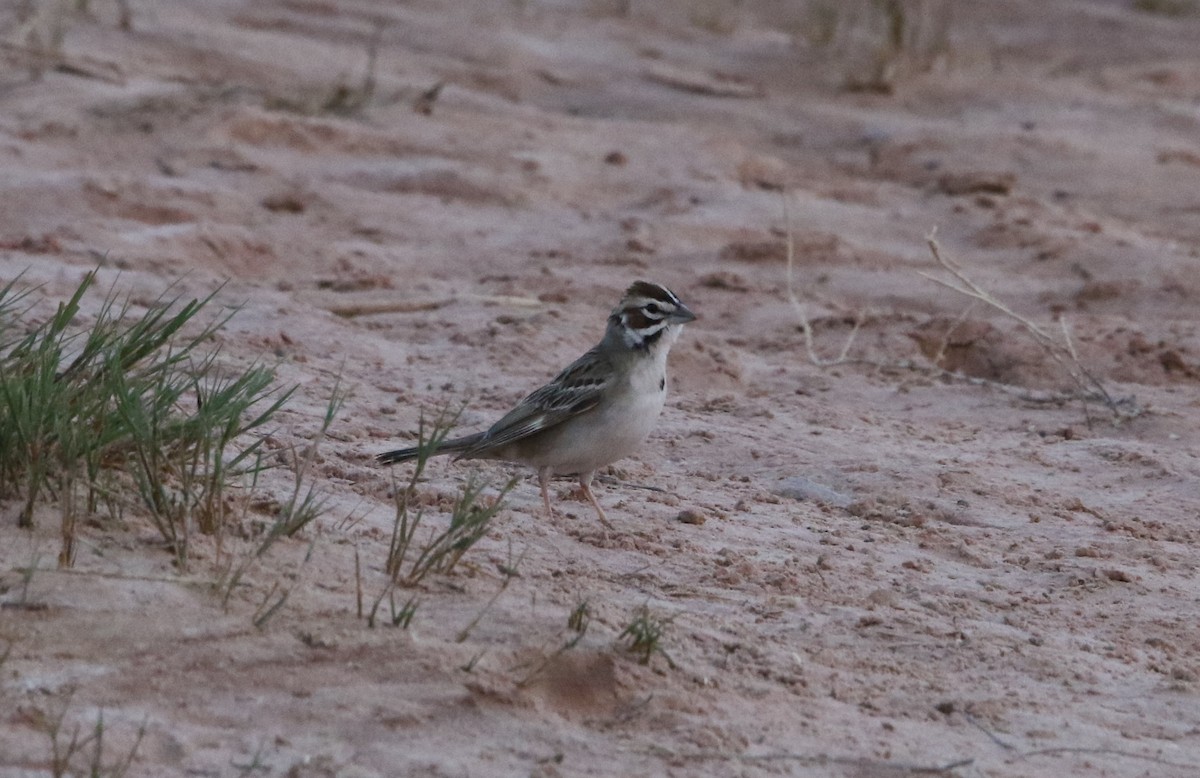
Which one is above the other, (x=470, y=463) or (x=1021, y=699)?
(x=1021, y=699)

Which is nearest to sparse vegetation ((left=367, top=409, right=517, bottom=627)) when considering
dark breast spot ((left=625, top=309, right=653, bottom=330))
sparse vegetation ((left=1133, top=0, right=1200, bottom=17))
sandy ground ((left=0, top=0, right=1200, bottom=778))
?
sandy ground ((left=0, top=0, right=1200, bottom=778))

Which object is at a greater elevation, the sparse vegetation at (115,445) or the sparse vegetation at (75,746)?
the sparse vegetation at (115,445)

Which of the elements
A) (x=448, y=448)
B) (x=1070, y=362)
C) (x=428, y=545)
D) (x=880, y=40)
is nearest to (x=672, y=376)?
(x=1070, y=362)

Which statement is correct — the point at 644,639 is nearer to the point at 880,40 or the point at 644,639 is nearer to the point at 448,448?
the point at 448,448

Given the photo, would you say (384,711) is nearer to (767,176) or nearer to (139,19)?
(767,176)

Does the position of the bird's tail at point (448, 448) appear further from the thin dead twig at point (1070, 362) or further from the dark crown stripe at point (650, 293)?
the thin dead twig at point (1070, 362)

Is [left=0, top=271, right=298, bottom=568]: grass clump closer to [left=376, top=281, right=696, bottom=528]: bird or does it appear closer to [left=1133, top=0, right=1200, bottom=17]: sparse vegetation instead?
[left=376, top=281, right=696, bottom=528]: bird

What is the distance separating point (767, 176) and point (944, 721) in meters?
8.36

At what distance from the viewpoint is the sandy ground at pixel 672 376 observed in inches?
171

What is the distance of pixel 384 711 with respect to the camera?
4.19m

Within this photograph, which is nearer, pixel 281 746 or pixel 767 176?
pixel 281 746

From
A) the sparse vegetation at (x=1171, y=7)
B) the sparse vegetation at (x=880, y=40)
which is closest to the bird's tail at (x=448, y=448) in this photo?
the sparse vegetation at (x=880, y=40)

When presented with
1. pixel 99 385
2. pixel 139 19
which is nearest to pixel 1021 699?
pixel 99 385

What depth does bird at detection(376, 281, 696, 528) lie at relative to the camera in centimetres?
630
